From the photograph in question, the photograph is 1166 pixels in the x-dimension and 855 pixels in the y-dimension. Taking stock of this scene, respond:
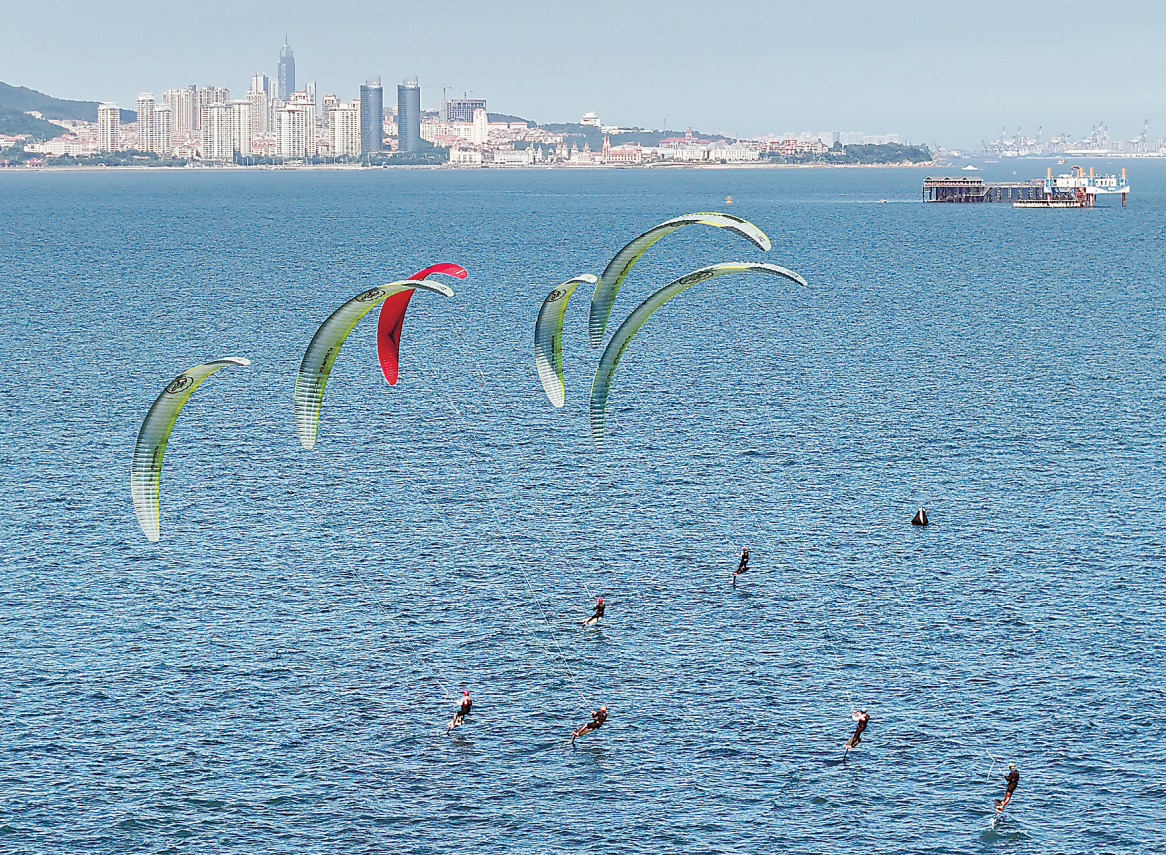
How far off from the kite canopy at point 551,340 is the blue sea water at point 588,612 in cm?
849

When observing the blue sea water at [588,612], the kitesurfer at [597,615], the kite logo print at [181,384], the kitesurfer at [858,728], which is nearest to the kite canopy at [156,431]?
the kite logo print at [181,384]

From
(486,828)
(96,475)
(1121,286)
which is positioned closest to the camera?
(486,828)

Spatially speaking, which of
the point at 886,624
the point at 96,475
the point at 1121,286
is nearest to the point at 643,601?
the point at 886,624

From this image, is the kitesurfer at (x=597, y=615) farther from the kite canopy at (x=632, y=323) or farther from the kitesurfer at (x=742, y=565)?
the kitesurfer at (x=742, y=565)

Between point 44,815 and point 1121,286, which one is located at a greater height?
point 1121,286

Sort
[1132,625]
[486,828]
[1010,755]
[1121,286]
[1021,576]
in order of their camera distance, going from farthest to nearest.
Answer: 1. [1121,286]
2. [1021,576]
3. [1132,625]
4. [1010,755]
5. [486,828]

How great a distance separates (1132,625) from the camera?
2247 inches

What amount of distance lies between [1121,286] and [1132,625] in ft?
401

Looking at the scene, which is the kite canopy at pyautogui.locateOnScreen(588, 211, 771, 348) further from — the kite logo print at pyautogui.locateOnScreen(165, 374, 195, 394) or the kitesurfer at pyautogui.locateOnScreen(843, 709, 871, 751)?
the kitesurfer at pyautogui.locateOnScreen(843, 709, 871, 751)

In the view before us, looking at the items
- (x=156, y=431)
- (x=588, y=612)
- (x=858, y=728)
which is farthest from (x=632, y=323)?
(x=156, y=431)

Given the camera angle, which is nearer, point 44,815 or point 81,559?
point 44,815

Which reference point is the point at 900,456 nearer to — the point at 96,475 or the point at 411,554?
the point at 411,554

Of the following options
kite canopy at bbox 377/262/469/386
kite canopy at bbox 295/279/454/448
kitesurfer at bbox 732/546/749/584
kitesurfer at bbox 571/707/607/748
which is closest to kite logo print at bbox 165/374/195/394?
kite canopy at bbox 295/279/454/448

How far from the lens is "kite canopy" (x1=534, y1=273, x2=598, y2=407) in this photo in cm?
5884
